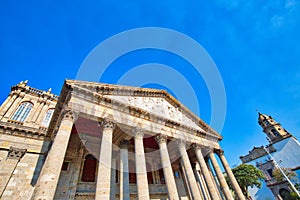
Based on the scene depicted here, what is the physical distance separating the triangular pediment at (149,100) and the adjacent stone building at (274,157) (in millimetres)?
19969

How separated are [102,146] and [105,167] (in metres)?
1.12

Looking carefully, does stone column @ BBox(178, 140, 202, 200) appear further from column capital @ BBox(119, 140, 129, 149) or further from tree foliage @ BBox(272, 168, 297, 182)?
tree foliage @ BBox(272, 168, 297, 182)

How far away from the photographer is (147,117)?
34.6ft

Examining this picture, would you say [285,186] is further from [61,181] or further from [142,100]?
[61,181]

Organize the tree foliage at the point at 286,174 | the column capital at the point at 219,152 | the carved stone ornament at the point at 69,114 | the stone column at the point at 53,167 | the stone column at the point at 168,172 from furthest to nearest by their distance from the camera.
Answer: the tree foliage at the point at 286,174 < the column capital at the point at 219,152 < the stone column at the point at 168,172 < the carved stone ornament at the point at 69,114 < the stone column at the point at 53,167

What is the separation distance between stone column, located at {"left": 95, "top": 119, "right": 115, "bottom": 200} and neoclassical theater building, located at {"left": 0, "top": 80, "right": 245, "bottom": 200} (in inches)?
1.4

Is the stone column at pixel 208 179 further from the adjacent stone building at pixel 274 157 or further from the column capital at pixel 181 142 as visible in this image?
the adjacent stone building at pixel 274 157

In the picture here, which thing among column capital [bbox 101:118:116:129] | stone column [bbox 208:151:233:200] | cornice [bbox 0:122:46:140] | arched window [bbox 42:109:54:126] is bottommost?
stone column [bbox 208:151:233:200]

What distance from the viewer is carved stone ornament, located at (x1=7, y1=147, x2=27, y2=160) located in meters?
10.0

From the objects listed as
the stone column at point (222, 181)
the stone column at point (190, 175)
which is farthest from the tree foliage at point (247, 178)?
the stone column at point (190, 175)

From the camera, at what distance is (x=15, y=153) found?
10.2 meters

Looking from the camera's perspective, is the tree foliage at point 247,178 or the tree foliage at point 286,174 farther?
the tree foliage at point 286,174

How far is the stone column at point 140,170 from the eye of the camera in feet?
24.1

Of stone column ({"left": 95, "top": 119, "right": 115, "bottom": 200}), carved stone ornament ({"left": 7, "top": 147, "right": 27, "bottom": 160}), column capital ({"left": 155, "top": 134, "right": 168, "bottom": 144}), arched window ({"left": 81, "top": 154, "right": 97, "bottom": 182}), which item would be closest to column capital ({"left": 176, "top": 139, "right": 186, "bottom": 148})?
column capital ({"left": 155, "top": 134, "right": 168, "bottom": 144})
